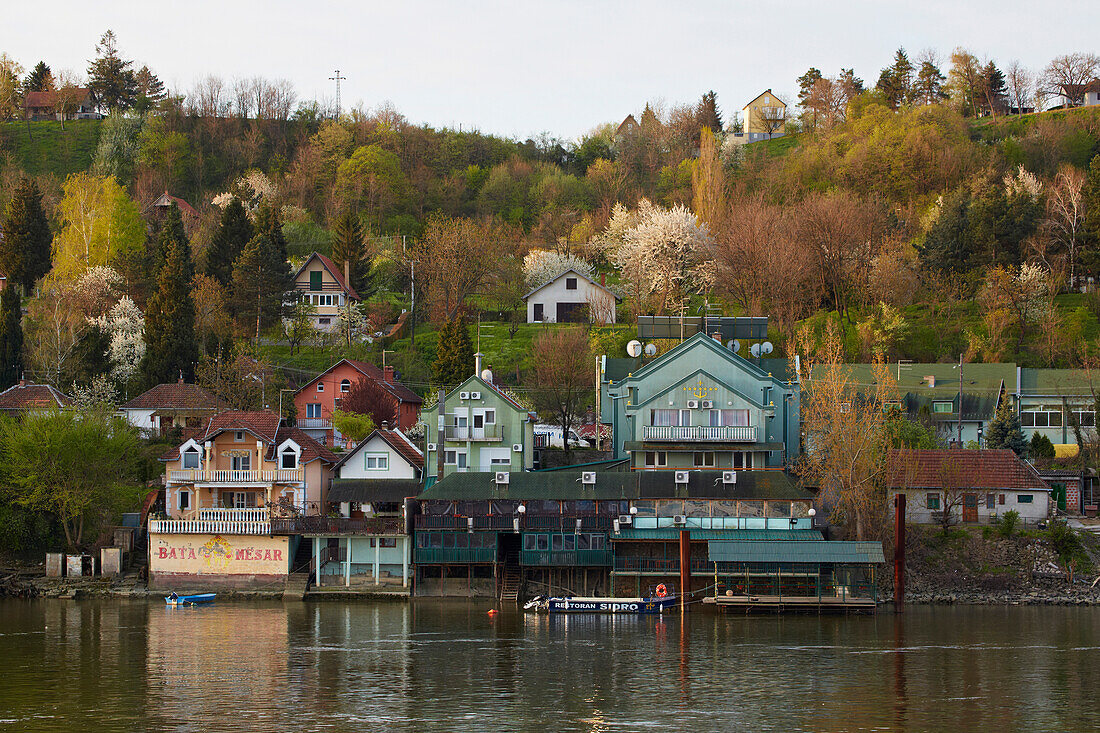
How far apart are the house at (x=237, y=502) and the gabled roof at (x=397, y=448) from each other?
4.68ft

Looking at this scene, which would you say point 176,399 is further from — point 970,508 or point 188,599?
point 970,508

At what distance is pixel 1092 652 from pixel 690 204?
74293 mm

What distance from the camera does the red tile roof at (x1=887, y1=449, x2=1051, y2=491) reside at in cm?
6172

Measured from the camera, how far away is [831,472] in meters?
59.4

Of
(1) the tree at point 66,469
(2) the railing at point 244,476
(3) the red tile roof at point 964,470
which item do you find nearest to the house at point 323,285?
(1) the tree at point 66,469

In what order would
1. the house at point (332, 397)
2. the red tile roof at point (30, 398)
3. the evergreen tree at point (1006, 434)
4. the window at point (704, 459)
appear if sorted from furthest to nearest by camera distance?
1. the house at point (332, 397)
2. the red tile roof at point (30, 398)
3. the evergreen tree at point (1006, 434)
4. the window at point (704, 459)

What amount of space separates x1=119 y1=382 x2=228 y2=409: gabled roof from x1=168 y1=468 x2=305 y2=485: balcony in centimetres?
1270

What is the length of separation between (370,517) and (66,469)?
50.2 feet

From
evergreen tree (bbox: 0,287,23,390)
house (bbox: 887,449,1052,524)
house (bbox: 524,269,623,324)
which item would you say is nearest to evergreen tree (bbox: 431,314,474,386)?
house (bbox: 524,269,623,324)

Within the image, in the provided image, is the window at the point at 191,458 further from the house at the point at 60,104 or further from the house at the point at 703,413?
the house at the point at 60,104

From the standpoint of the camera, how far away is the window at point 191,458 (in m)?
63.2

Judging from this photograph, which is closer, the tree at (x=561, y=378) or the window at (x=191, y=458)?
the window at (x=191, y=458)

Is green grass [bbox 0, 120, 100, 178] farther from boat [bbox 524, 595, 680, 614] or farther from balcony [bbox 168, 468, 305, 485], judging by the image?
boat [bbox 524, 595, 680, 614]

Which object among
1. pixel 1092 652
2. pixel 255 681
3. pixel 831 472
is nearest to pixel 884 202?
pixel 831 472
